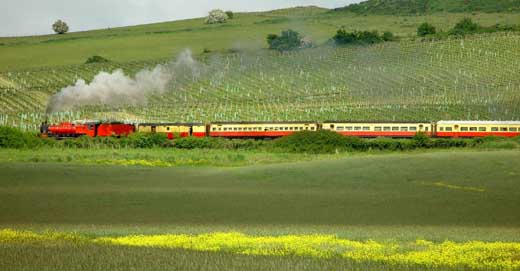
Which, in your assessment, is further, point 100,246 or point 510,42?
point 510,42

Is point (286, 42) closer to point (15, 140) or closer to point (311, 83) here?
point (311, 83)

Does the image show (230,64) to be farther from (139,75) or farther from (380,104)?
(380,104)

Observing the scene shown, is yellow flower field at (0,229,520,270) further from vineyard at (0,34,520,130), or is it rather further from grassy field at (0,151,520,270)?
vineyard at (0,34,520,130)

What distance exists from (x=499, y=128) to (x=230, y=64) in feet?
231

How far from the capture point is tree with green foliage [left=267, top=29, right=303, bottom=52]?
171 metres

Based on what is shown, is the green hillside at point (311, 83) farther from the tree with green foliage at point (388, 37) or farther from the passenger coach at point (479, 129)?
the passenger coach at point (479, 129)

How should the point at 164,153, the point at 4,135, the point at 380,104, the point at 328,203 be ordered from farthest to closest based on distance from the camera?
the point at 380,104 < the point at 4,135 < the point at 164,153 < the point at 328,203

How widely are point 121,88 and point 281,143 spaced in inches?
1765

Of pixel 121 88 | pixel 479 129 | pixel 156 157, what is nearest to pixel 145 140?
pixel 156 157

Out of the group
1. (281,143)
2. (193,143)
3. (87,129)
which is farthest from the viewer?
(87,129)

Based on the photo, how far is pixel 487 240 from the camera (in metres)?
35.0

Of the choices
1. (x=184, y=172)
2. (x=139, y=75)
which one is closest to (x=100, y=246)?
(x=184, y=172)

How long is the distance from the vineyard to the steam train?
18.0 metres

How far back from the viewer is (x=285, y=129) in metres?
94.9
